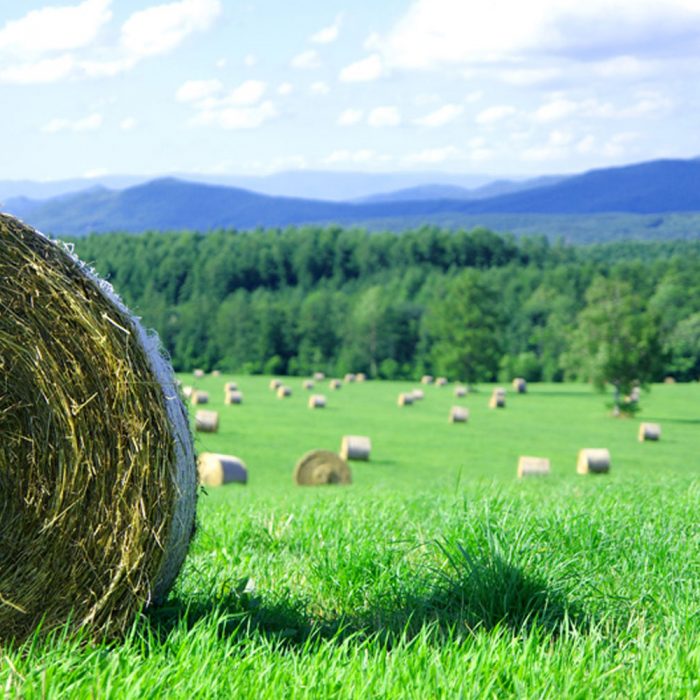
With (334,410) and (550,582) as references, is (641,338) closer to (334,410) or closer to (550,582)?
(334,410)

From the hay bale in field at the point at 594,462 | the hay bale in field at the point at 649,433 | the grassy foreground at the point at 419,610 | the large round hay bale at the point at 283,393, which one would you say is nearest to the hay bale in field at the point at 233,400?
the large round hay bale at the point at 283,393

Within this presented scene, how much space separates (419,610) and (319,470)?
54.8 feet

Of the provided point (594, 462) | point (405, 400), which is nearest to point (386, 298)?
point (405, 400)

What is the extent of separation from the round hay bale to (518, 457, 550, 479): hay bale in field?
387 cm

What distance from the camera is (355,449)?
26.2m

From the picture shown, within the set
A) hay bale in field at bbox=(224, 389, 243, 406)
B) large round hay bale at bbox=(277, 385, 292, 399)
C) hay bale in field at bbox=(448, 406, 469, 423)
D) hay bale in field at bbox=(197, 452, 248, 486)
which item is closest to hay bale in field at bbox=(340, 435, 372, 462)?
hay bale in field at bbox=(197, 452, 248, 486)

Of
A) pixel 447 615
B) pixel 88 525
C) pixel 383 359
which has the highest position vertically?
pixel 88 525

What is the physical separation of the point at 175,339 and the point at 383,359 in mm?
22067

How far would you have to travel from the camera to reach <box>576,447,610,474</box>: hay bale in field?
2467 centimetres

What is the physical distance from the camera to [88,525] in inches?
157

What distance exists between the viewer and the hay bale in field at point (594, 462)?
24.7 metres

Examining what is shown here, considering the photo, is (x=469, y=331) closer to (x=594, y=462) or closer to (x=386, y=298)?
(x=386, y=298)

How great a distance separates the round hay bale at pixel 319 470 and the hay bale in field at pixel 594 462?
6546mm

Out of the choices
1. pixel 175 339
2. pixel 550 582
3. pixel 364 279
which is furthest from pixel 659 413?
pixel 364 279
